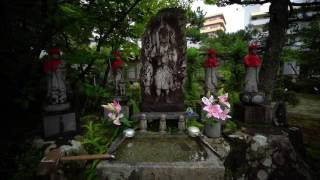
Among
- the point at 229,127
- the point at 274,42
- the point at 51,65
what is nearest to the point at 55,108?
the point at 51,65

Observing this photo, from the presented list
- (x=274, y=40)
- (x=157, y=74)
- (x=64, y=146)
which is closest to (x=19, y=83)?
(x=64, y=146)

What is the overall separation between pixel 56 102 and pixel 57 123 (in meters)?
0.45

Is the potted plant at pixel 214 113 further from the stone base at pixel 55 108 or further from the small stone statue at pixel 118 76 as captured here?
the stone base at pixel 55 108

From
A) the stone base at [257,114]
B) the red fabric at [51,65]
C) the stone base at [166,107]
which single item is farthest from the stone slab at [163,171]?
Answer: the stone base at [257,114]

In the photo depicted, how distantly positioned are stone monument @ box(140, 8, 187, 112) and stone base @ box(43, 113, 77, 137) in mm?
1683

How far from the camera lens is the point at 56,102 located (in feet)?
15.6

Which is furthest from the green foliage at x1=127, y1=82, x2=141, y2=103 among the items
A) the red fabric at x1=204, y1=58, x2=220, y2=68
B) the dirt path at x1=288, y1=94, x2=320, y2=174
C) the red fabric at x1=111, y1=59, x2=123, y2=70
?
the dirt path at x1=288, y1=94, x2=320, y2=174

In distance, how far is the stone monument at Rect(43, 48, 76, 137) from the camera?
15.1 feet

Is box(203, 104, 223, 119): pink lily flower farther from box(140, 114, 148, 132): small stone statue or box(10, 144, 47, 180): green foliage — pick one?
box(10, 144, 47, 180): green foliage

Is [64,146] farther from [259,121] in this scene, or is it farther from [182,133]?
[259,121]

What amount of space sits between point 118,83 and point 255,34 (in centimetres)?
740

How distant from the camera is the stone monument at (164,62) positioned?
5332 millimetres

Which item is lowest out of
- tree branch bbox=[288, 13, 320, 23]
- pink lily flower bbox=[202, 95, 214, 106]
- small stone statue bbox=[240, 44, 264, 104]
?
pink lily flower bbox=[202, 95, 214, 106]

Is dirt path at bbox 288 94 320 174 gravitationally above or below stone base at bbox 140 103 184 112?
below
